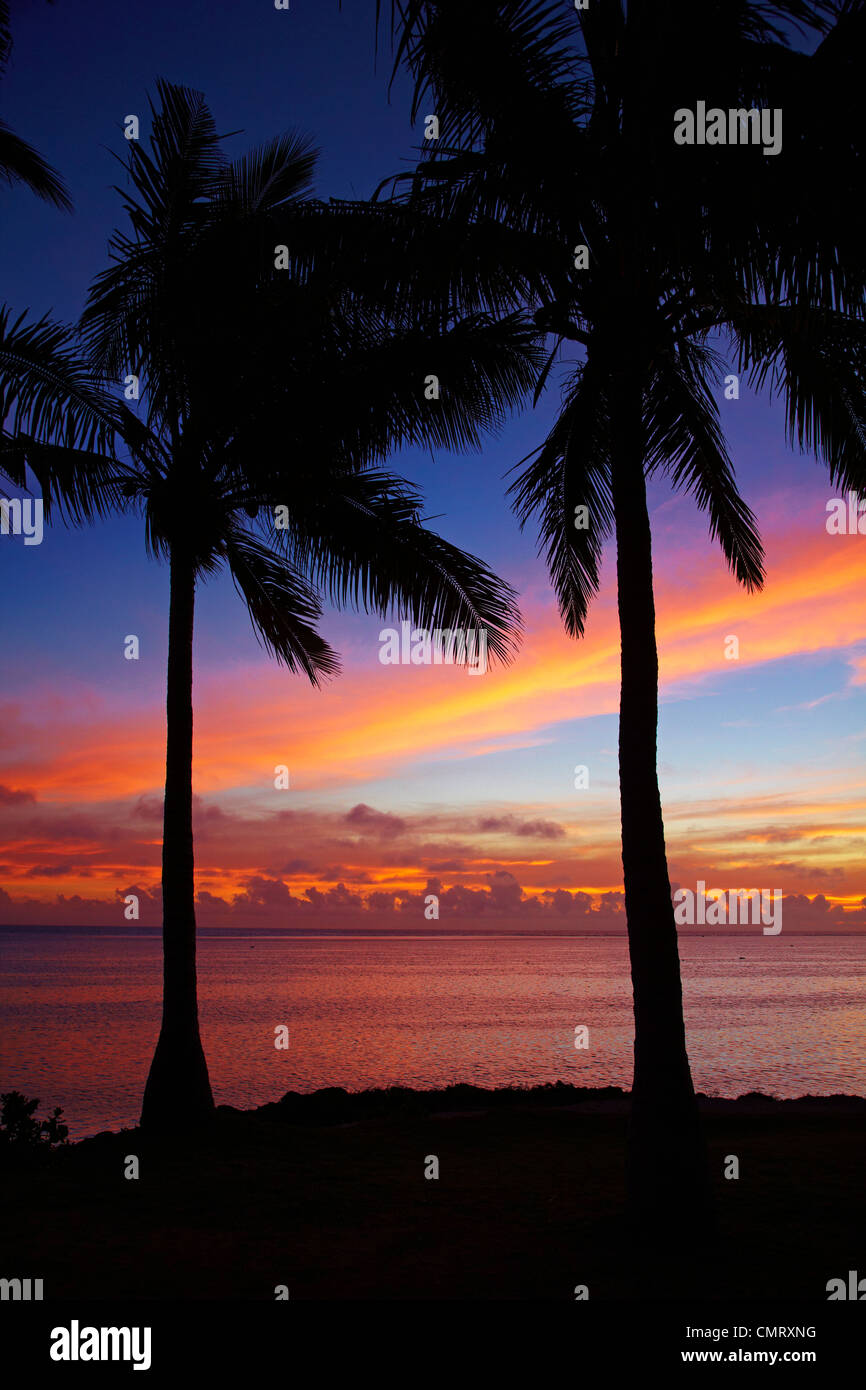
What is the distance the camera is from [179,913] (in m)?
10.5

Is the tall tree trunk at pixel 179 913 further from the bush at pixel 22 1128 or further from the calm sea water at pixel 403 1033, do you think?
the calm sea water at pixel 403 1033

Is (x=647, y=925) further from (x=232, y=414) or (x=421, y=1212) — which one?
(x=232, y=414)

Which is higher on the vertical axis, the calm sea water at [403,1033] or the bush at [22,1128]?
the bush at [22,1128]

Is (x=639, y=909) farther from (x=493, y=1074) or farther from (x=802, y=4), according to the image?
(x=493, y=1074)

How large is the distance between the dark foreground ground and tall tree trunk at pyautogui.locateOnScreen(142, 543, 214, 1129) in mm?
454

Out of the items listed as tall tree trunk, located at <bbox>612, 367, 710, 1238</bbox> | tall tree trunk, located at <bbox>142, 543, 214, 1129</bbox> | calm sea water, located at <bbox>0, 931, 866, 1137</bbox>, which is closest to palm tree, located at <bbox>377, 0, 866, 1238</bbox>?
tall tree trunk, located at <bbox>612, 367, 710, 1238</bbox>

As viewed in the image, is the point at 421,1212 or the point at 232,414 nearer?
the point at 421,1212

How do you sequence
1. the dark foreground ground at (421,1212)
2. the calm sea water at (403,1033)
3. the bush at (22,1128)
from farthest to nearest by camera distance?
the calm sea water at (403,1033), the bush at (22,1128), the dark foreground ground at (421,1212)

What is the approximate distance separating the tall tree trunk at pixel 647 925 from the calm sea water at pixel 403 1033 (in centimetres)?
1782

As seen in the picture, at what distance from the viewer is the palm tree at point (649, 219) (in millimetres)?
6227

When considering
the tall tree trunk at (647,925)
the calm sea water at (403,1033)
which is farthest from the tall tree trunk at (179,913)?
the calm sea water at (403,1033)

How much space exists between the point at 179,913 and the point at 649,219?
8344 mm

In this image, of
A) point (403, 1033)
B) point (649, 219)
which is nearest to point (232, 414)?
point (649, 219)

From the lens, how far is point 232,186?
38.5 feet
